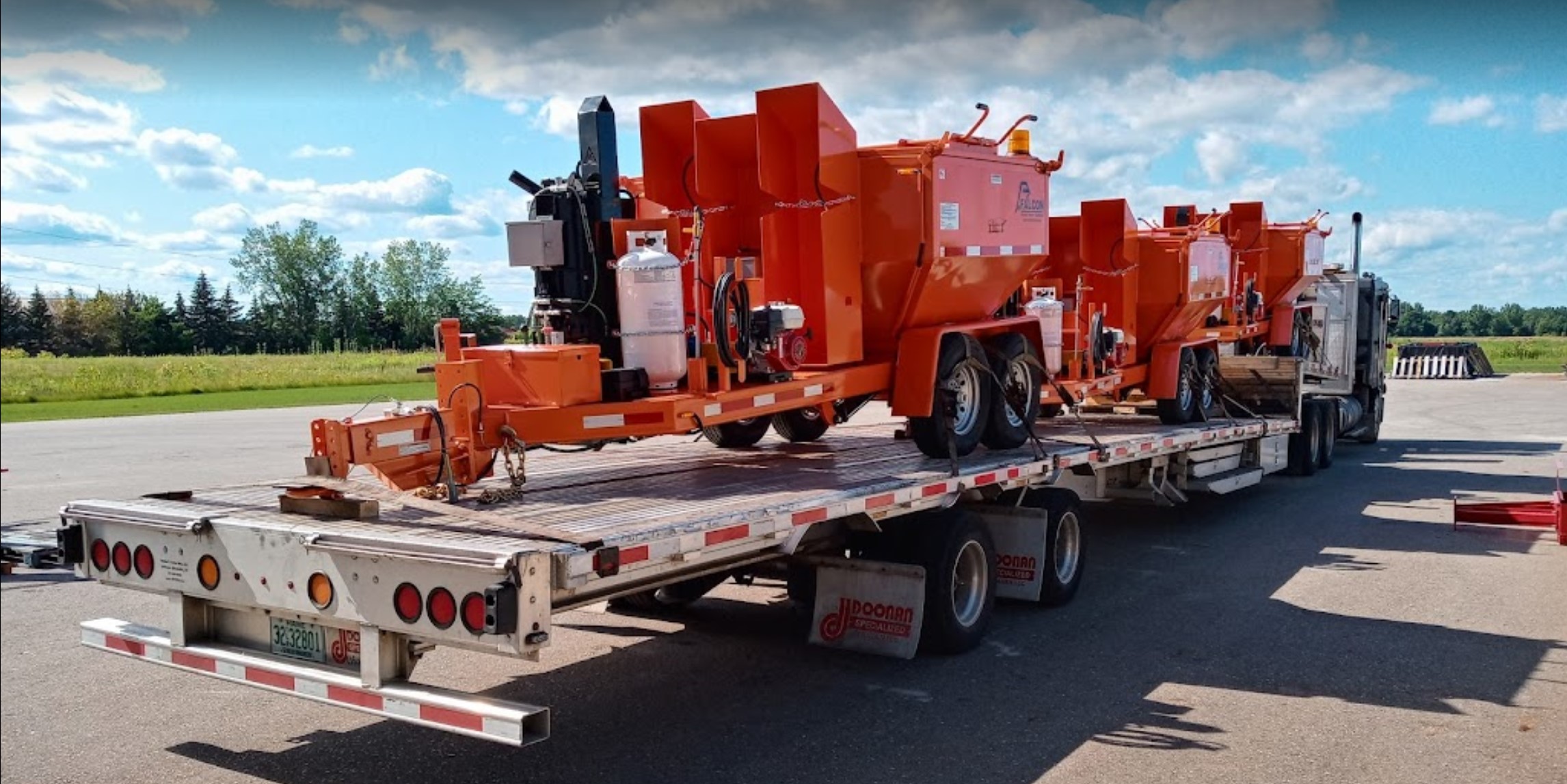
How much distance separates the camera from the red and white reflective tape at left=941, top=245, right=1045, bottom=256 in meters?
8.09

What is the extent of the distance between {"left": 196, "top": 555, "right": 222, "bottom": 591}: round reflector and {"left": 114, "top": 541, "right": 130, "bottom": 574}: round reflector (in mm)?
501

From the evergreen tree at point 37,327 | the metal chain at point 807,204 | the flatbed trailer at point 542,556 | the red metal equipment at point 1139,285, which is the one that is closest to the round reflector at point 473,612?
the flatbed trailer at point 542,556

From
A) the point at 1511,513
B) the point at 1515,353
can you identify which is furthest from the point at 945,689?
the point at 1515,353

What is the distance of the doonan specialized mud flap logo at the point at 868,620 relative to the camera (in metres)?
7.00

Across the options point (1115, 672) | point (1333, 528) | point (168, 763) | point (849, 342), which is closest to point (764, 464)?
point (849, 342)

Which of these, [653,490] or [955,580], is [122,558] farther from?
[955,580]

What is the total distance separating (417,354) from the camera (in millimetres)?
47938

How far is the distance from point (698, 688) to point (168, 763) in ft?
8.42

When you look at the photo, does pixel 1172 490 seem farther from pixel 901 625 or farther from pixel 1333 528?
pixel 901 625

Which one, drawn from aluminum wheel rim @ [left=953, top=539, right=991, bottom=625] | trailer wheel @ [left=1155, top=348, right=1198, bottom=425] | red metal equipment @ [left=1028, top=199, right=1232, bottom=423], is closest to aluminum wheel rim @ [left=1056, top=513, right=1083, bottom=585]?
aluminum wheel rim @ [left=953, top=539, right=991, bottom=625]

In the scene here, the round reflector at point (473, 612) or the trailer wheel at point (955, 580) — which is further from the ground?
the round reflector at point (473, 612)

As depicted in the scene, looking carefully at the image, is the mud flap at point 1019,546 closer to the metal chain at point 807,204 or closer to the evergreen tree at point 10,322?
the metal chain at point 807,204

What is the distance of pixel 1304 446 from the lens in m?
16.0

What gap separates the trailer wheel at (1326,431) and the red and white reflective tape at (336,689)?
47.1 feet
